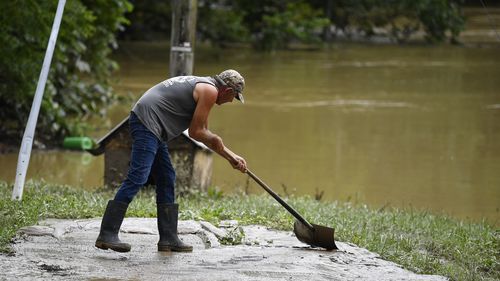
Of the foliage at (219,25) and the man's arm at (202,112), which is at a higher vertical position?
the man's arm at (202,112)

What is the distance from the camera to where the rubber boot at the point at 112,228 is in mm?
6863

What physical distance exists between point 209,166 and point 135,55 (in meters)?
15.2

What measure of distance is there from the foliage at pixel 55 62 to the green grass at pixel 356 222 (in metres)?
3.69

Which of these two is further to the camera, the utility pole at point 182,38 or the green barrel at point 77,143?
the green barrel at point 77,143

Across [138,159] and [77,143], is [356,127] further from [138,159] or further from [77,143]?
[138,159]

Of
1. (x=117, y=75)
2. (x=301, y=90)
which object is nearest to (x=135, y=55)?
(x=117, y=75)

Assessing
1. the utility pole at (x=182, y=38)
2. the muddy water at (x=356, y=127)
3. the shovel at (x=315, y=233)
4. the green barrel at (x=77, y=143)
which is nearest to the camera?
the shovel at (x=315, y=233)

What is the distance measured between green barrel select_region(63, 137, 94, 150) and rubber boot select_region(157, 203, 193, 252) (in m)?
7.47

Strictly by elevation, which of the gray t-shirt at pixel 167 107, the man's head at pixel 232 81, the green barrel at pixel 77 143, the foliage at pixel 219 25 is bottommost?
the green barrel at pixel 77 143

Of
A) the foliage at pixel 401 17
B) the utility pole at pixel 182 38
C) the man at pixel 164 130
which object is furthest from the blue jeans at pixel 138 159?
the foliage at pixel 401 17

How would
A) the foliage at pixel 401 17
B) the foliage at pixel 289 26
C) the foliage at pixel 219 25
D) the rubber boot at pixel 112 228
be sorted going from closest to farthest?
1. the rubber boot at pixel 112 228
2. the foliage at pixel 219 25
3. the foliage at pixel 289 26
4. the foliage at pixel 401 17

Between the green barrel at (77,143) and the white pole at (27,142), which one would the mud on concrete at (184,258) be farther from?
the green barrel at (77,143)

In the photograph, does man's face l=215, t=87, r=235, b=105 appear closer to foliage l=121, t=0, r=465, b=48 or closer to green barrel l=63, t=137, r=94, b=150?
green barrel l=63, t=137, r=94, b=150

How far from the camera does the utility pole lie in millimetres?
11234
